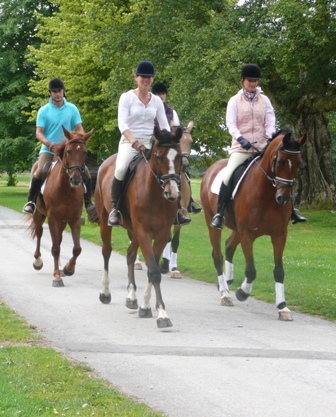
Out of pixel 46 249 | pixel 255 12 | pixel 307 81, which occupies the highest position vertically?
pixel 255 12

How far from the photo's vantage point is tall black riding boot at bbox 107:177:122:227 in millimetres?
10927

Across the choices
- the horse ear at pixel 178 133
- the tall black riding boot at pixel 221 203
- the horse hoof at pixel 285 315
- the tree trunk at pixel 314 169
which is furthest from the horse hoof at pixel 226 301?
the tree trunk at pixel 314 169

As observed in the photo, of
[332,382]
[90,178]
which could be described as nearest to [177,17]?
[90,178]

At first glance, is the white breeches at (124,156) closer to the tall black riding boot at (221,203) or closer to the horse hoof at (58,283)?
the tall black riding boot at (221,203)

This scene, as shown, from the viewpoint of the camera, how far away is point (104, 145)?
157 ft

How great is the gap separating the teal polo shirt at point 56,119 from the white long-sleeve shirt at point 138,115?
3.50 metres

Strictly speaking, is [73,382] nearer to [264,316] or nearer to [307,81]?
[264,316]

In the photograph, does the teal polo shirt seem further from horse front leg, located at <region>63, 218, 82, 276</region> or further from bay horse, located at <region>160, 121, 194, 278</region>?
bay horse, located at <region>160, 121, 194, 278</region>

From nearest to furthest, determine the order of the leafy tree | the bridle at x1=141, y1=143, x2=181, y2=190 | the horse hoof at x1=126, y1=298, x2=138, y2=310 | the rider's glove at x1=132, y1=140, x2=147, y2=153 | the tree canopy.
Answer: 1. the bridle at x1=141, y1=143, x2=181, y2=190
2. the rider's glove at x1=132, y1=140, x2=147, y2=153
3. the horse hoof at x1=126, y1=298, x2=138, y2=310
4. the tree canopy
5. the leafy tree

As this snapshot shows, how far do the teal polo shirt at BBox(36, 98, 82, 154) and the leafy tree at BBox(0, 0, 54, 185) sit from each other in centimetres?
3852

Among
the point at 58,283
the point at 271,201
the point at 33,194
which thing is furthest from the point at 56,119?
the point at 271,201

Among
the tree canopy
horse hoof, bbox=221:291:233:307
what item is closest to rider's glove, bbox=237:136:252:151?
horse hoof, bbox=221:291:233:307

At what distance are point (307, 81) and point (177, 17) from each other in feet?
17.2

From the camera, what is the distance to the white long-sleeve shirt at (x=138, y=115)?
10805 mm
